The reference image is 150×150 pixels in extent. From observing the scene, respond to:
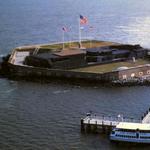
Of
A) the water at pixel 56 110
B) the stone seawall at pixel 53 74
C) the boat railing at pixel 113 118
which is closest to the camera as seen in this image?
the water at pixel 56 110

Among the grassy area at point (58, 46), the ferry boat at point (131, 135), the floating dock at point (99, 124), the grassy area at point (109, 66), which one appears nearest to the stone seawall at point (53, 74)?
the grassy area at point (109, 66)

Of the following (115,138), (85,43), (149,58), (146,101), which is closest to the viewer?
(115,138)

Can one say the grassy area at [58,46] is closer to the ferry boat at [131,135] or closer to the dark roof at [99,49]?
the dark roof at [99,49]

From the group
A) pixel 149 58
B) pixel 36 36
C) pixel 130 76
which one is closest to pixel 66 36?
pixel 36 36

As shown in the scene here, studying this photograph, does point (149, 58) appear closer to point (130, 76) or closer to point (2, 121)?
point (130, 76)

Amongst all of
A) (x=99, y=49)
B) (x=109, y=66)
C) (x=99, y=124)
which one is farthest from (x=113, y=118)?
(x=99, y=49)

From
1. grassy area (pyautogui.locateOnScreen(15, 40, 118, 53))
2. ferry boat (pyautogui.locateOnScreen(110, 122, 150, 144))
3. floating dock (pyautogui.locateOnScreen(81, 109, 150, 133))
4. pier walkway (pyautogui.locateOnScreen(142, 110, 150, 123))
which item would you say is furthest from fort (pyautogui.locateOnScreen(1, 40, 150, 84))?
ferry boat (pyautogui.locateOnScreen(110, 122, 150, 144))

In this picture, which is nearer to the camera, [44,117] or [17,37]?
[44,117]

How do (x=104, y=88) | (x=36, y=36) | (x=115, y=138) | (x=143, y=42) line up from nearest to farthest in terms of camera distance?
1. (x=115, y=138)
2. (x=104, y=88)
3. (x=143, y=42)
4. (x=36, y=36)
